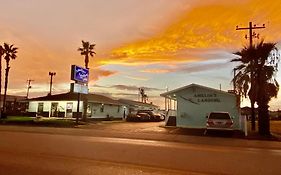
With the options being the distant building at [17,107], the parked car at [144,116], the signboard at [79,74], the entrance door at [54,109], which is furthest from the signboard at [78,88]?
the distant building at [17,107]

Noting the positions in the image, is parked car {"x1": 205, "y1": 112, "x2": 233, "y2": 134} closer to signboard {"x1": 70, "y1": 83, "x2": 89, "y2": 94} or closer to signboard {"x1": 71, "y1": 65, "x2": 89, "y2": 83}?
signboard {"x1": 70, "y1": 83, "x2": 89, "y2": 94}

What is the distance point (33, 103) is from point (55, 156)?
49625 mm

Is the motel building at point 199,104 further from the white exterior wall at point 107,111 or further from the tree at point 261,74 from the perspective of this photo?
the white exterior wall at point 107,111

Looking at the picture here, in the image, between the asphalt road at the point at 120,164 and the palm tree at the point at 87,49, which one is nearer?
the asphalt road at the point at 120,164

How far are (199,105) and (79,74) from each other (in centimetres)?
1580

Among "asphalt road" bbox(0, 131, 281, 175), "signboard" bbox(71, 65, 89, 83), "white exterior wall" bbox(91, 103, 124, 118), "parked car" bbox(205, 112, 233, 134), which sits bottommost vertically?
"asphalt road" bbox(0, 131, 281, 175)

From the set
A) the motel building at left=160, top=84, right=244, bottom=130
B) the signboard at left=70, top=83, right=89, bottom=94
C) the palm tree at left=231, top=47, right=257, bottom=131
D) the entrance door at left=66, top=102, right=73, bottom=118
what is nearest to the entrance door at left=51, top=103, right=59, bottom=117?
the entrance door at left=66, top=102, right=73, bottom=118

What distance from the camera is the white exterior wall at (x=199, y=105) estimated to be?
116ft

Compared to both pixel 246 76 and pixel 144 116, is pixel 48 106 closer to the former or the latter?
pixel 144 116

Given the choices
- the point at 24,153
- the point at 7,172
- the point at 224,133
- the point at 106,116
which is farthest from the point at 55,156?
the point at 106,116

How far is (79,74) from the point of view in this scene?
141 feet

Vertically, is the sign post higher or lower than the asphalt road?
higher

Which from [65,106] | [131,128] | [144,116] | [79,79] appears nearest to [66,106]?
[65,106]

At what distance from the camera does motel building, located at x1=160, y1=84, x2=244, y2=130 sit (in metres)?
35.1
